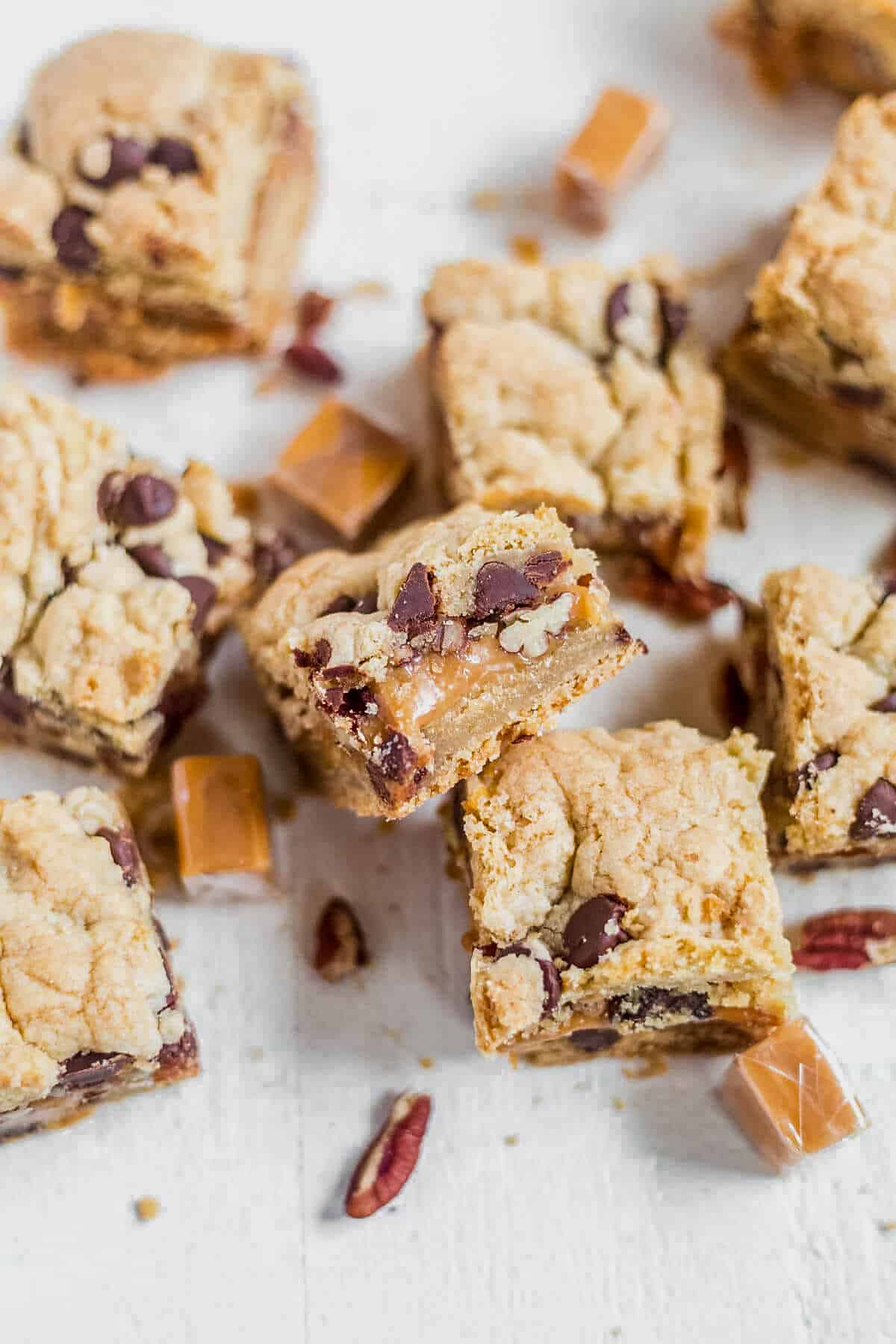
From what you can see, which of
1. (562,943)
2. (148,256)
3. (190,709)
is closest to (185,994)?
(190,709)

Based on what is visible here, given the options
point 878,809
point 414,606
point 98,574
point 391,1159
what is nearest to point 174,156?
point 98,574

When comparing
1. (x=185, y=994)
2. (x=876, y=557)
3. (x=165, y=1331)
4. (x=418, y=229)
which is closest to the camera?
(x=165, y=1331)

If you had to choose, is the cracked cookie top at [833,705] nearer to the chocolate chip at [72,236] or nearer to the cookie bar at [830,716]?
the cookie bar at [830,716]

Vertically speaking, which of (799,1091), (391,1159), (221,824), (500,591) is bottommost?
(391,1159)

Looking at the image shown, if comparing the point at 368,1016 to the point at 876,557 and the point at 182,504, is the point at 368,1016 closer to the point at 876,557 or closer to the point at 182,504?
the point at 182,504

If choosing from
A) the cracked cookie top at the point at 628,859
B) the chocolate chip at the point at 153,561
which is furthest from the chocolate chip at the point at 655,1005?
the chocolate chip at the point at 153,561

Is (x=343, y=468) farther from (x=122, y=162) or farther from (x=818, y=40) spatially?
(x=818, y=40)
